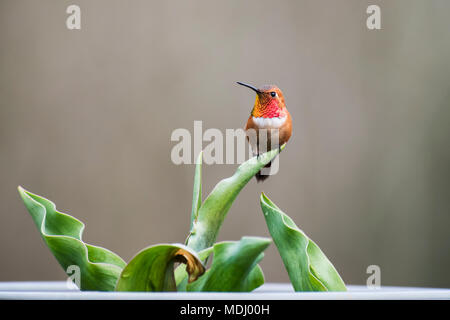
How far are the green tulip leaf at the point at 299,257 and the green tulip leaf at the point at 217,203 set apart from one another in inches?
1.6

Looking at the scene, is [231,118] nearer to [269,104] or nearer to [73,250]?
[269,104]

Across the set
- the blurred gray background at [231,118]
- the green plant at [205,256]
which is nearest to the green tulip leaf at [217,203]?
the green plant at [205,256]

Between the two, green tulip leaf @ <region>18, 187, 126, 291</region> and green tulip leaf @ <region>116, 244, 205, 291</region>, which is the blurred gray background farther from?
green tulip leaf @ <region>116, 244, 205, 291</region>

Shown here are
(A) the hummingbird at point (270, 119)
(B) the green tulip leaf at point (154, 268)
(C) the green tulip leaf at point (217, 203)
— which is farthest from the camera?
(A) the hummingbird at point (270, 119)

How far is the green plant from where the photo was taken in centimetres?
47

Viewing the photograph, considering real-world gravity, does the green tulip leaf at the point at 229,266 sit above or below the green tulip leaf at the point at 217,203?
below

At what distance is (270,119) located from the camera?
2.39 ft

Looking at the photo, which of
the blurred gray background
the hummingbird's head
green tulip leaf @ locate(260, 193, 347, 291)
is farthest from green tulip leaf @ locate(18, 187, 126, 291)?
the blurred gray background

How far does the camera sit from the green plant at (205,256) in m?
0.47

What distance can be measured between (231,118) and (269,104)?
6.82ft

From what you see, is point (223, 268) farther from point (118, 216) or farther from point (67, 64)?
point (67, 64)

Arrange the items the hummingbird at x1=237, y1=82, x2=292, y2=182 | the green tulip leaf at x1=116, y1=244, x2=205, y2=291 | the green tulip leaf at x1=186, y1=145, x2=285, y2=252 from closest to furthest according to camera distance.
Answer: the green tulip leaf at x1=116, y1=244, x2=205, y2=291 < the green tulip leaf at x1=186, y1=145, x2=285, y2=252 < the hummingbird at x1=237, y1=82, x2=292, y2=182

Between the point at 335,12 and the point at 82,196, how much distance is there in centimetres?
185

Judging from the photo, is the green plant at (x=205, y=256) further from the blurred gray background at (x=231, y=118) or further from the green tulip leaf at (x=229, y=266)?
the blurred gray background at (x=231, y=118)
